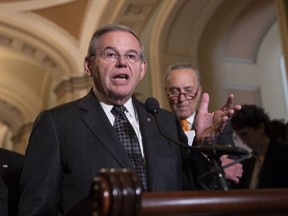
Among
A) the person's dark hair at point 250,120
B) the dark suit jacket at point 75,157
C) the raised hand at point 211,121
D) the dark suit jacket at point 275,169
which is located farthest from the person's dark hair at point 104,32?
the person's dark hair at point 250,120

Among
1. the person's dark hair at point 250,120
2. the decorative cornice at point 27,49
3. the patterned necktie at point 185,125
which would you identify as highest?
the decorative cornice at point 27,49

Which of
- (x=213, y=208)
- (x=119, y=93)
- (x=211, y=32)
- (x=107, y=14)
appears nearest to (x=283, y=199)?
(x=213, y=208)

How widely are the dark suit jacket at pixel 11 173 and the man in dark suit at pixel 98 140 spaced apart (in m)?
0.53

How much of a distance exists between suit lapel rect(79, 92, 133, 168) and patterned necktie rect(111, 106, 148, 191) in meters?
0.05

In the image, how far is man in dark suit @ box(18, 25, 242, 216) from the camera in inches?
73.8

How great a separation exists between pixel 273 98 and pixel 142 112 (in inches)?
248

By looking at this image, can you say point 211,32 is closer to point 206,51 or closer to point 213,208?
point 206,51

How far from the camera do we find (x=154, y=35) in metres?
7.65

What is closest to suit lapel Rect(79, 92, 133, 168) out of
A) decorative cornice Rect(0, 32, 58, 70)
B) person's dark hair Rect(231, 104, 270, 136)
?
person's dark hair Rect(231, 104, 270, 136)

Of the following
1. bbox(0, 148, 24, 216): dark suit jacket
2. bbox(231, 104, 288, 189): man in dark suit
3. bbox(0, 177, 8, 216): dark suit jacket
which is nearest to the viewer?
bbox(0, 177, 8, 216): dark suit jacket

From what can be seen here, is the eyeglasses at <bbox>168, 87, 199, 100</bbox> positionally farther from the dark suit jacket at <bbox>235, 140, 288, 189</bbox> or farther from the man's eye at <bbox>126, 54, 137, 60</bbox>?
the man's eye at <bbox>126, 54, 137, 60</bbox>

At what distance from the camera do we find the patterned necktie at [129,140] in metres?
1.95

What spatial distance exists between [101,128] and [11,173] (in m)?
0.78

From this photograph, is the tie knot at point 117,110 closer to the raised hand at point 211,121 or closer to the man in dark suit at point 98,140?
the man in dark suit at point 98,140
